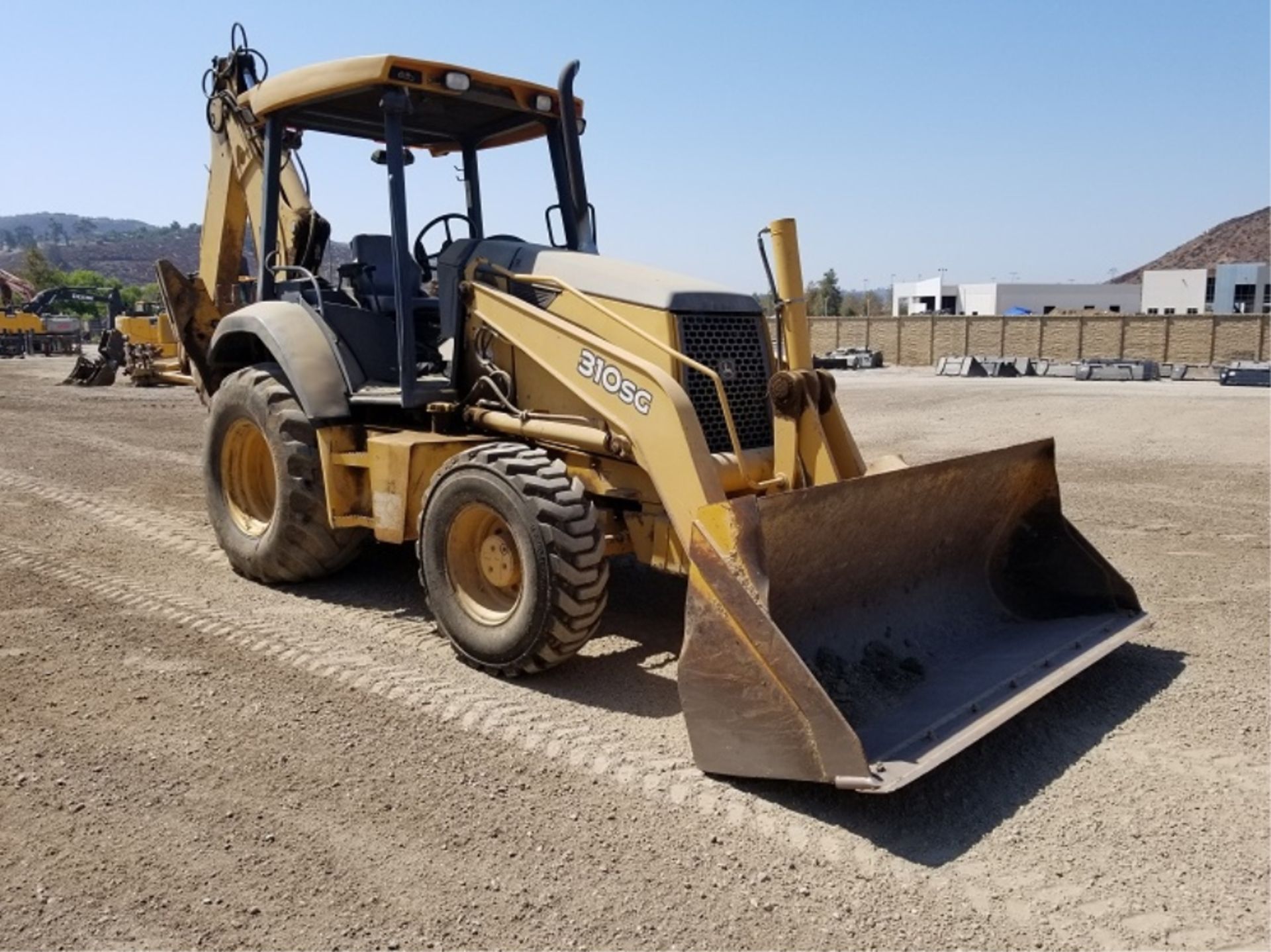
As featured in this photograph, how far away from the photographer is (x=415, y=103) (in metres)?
5.71

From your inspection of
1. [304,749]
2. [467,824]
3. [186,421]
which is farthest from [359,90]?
[186,421]

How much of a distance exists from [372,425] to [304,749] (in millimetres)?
Answer: 2281

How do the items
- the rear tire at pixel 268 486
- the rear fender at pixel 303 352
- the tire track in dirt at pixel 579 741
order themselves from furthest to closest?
the rear tire at pixel 268 486
the rear fender at pixel 303 352
the tire track in dirt at pixel 579 741

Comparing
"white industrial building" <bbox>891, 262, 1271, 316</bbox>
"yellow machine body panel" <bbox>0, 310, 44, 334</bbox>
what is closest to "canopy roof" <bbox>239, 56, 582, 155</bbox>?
"yellow machine body panel" <bbox>0, 310, 44, 334</bbox>

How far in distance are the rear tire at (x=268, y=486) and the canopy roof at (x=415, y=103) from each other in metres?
1.50

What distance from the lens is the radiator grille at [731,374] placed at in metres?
4.84

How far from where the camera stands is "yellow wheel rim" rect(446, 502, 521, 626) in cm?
477

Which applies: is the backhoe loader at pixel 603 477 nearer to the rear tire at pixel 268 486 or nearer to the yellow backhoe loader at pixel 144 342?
the rear tire at pixel 268 486

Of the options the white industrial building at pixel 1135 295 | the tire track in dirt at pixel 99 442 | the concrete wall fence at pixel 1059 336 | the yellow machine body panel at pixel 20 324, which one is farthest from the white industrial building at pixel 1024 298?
the tire track in dirt at pixel 99 442

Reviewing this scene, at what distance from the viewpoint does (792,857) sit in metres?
3.28

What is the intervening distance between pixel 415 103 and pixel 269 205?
129cm

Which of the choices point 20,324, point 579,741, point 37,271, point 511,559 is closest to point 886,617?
point 579,741

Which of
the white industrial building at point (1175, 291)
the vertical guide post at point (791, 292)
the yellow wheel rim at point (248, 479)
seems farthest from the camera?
the white industrial building at point (1175, 291)

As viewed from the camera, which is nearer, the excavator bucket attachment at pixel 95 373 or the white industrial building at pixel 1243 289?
the excavator bucket attachment at pixel 95 373
